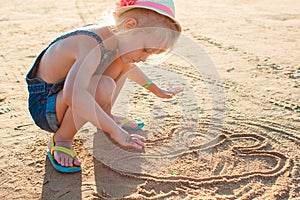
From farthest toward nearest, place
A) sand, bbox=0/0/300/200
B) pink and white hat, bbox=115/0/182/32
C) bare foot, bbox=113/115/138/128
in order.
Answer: bare foot, bbox=113/115/138/128, sand, bbox=0/0/300/200, pink and white hat, bbox=115/0/182/32

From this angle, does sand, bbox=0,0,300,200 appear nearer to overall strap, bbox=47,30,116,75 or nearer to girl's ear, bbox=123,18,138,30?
overall strap, bbox=47,30,116,75

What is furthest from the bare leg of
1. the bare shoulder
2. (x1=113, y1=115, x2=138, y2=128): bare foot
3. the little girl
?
(x1=113, y1=115, x2=138, y2=128): bare foot

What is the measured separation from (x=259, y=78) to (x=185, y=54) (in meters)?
0.97

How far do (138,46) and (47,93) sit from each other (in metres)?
0.66

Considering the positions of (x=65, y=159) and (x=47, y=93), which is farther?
(x=47, y=93)

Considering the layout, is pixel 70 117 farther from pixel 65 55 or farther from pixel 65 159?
pixel 65 55

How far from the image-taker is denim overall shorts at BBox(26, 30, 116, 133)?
2.34 m

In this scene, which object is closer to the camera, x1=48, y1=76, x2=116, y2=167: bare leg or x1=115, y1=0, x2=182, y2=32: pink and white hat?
x1=115, y1=0, x2=182, y2=32: pink and white hat

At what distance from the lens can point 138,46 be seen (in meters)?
2.19

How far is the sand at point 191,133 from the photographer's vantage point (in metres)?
2.20

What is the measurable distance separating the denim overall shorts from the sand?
237 mm

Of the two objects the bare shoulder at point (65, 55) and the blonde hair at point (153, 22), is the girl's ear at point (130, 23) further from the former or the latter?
the bare shoulder at point (65, 55)

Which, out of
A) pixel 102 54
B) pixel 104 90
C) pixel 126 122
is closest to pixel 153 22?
pixel 102 54

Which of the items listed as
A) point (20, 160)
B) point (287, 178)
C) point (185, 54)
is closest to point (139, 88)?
point (185, 54)
